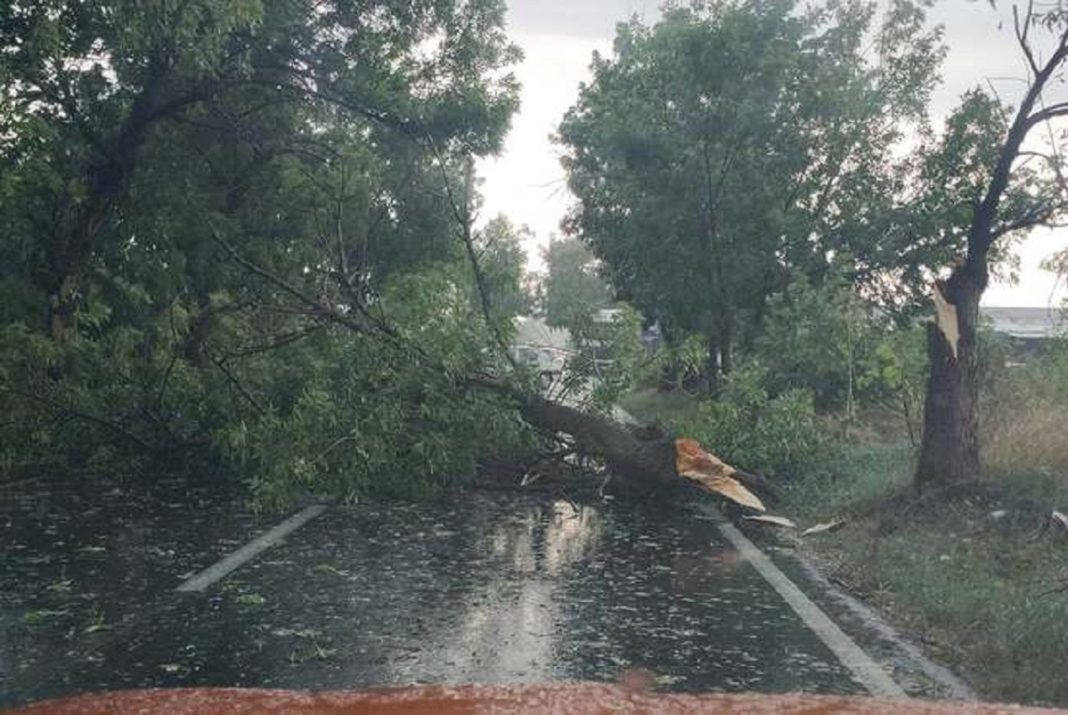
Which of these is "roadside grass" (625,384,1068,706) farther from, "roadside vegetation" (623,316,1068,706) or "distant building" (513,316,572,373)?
"distant building" (513,316,572,373)

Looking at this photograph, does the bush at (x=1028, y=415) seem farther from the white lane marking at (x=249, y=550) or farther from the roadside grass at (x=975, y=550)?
the white lane marking at (x=249, y=550)

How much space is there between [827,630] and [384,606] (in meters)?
2.60

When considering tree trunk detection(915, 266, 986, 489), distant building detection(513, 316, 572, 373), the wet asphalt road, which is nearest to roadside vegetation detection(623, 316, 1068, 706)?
tree trunk detection(915, 266, 986, 489)

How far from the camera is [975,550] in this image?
8.32m

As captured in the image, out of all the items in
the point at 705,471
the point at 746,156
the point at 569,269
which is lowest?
the point at 705,471

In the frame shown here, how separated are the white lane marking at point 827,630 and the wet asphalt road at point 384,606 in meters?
0.09

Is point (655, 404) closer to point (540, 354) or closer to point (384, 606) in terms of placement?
point (540, 354)

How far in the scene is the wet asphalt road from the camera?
5188 mm

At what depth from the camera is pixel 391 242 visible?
26.4 metres

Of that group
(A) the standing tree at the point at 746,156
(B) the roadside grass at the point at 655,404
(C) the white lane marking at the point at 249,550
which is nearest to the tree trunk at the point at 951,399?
(C) the white lane marking at the point at 249,550

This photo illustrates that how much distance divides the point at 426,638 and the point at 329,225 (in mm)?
13449

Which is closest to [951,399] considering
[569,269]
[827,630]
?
[827,630]

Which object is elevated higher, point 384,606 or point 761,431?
point 761,431

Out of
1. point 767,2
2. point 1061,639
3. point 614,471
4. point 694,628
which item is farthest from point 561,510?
point 767,2
